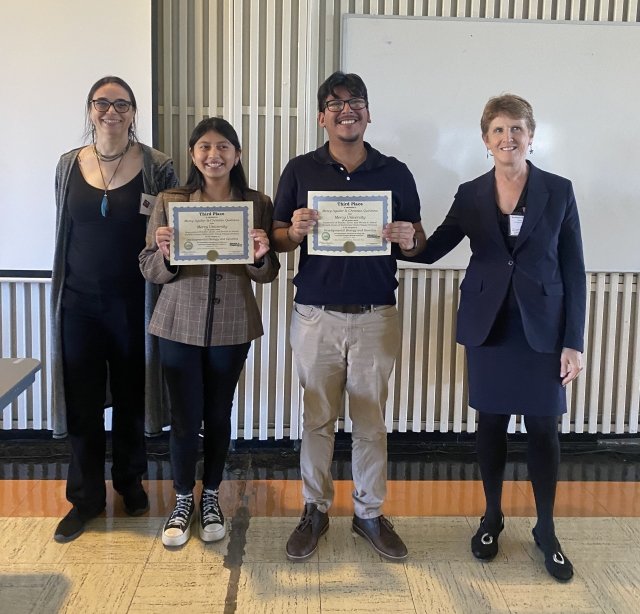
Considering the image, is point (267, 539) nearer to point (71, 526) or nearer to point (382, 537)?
point (382, 537)

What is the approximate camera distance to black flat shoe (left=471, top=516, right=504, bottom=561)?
236cm

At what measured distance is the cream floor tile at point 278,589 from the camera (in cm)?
206

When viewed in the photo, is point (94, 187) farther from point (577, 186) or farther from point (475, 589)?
point (577, 186)

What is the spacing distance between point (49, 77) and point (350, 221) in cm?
198

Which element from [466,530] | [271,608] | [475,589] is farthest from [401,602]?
[466,530]

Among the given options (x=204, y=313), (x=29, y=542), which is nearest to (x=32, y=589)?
(x=29, y=542)

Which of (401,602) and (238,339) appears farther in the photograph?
(238,339)

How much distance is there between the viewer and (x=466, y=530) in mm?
2590

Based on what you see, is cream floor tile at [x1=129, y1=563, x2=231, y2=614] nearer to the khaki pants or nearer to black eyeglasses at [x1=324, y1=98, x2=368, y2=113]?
the khaki pants

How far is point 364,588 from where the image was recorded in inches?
85.6

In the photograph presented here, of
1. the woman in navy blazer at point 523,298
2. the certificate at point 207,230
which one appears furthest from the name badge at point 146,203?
the woman in navy blazer at point 523,298

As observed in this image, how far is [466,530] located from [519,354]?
0.85 m

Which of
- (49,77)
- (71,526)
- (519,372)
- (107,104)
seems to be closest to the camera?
(519,372)

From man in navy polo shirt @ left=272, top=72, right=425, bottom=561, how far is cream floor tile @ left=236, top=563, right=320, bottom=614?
0.09m
